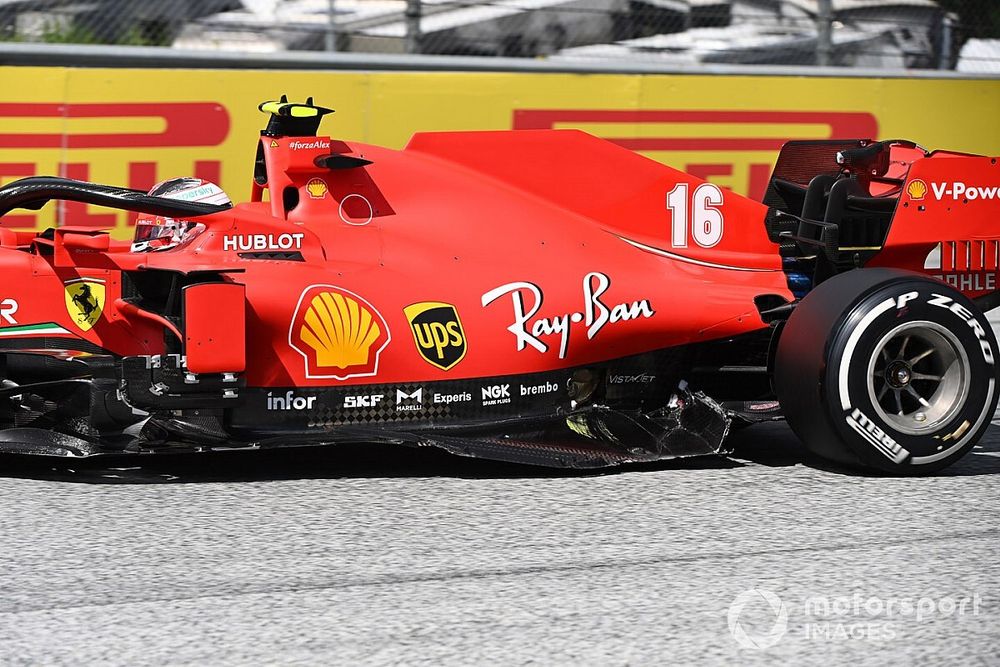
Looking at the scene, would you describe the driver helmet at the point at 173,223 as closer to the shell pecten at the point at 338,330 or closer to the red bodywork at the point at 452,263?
the red bodywork at the point at 452,263

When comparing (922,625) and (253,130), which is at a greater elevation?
(253,130)

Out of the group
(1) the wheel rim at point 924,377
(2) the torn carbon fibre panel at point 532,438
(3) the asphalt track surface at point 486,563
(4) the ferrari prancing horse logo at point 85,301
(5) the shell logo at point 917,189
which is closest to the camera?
(3) the asphalt track surface at point 486,563

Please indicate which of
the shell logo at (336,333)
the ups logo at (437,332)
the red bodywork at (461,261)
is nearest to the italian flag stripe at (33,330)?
the red bodywork at (461,261)

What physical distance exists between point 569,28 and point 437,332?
4.46 m

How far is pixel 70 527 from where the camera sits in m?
4.04

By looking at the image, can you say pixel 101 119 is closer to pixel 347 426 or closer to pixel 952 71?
pixel 347 426

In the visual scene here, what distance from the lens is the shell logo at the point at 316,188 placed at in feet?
16.4

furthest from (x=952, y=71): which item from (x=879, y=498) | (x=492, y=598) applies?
(x=492, y=598)

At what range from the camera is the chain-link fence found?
7984mm

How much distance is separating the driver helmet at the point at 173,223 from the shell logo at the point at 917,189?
2737 millimetres

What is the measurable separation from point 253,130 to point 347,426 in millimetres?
3519

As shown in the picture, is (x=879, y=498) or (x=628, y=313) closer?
(x=879, y=498)

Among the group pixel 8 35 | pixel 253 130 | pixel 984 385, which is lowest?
pixel 984 385

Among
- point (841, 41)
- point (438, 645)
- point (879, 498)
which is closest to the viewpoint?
point (438, 645)
